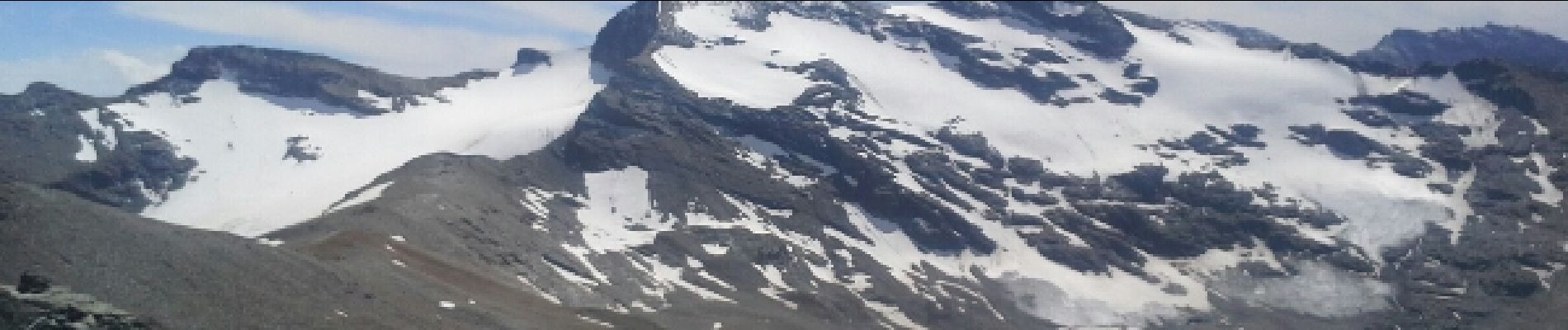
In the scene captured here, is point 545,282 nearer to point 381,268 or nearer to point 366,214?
point 366,214

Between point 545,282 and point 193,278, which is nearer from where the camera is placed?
point 193,278

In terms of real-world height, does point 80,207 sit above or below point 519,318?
above

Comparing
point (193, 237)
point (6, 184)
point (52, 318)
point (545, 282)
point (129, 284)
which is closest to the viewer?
point (52, 318)

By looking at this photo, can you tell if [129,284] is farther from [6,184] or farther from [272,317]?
[6,184]

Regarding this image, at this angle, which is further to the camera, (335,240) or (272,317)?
(335,240)

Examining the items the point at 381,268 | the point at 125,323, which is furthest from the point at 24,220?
the point at 381,268

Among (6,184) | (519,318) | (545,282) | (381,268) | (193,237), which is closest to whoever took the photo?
(6,184)

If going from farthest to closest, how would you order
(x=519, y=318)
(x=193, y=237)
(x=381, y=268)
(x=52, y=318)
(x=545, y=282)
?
(x=545, y=282), (x=381, y=268), (x=519, y=318), (x=193, y=237), (x=52, y=318)

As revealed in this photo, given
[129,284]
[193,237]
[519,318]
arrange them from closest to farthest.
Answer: [129,284]
[193,237]
[519,318]

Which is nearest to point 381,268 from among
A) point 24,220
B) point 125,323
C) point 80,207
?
point 80,207
